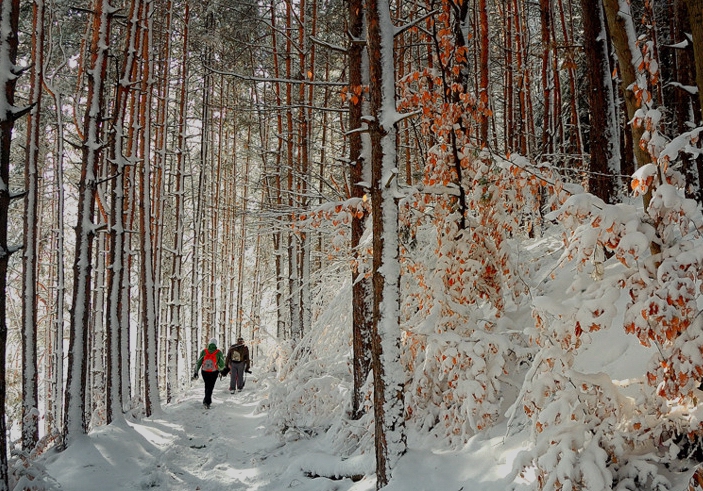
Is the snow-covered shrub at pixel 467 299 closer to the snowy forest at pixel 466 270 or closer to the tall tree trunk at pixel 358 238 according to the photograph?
the snowy forest at pixel 466 270

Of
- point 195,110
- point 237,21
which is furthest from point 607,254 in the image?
point 195,110

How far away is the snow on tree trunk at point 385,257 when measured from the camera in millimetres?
4746

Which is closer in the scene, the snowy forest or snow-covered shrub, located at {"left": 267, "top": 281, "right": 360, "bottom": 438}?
the snowy forest

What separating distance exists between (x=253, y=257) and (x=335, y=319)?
22070mm

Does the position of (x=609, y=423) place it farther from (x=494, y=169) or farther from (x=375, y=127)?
(x=375, y=127)

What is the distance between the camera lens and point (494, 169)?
16.7ft

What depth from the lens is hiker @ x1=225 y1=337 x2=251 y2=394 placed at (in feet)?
48.7

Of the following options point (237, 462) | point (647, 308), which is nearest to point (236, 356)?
point (237, 462)

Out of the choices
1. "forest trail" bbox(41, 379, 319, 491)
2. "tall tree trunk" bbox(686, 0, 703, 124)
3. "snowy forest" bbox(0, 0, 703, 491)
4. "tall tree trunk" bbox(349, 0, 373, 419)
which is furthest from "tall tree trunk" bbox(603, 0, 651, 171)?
"forest trail" bbox(41, 379, 319, 491)

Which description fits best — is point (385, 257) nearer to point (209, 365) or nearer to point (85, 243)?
point (85, 243)

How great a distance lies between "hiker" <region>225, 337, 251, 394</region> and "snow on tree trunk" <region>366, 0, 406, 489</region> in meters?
10.6

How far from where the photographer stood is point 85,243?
8352mm

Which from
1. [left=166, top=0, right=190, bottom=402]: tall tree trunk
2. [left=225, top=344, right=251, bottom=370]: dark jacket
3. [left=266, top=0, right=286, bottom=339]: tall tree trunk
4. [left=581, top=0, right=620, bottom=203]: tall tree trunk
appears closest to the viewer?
[left=581, top=0, right=620, bottom=203]: tall tree trunk

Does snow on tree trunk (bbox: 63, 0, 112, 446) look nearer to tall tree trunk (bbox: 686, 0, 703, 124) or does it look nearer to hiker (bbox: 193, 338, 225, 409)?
hiker (bbox: 193, 338, 225, 409)
